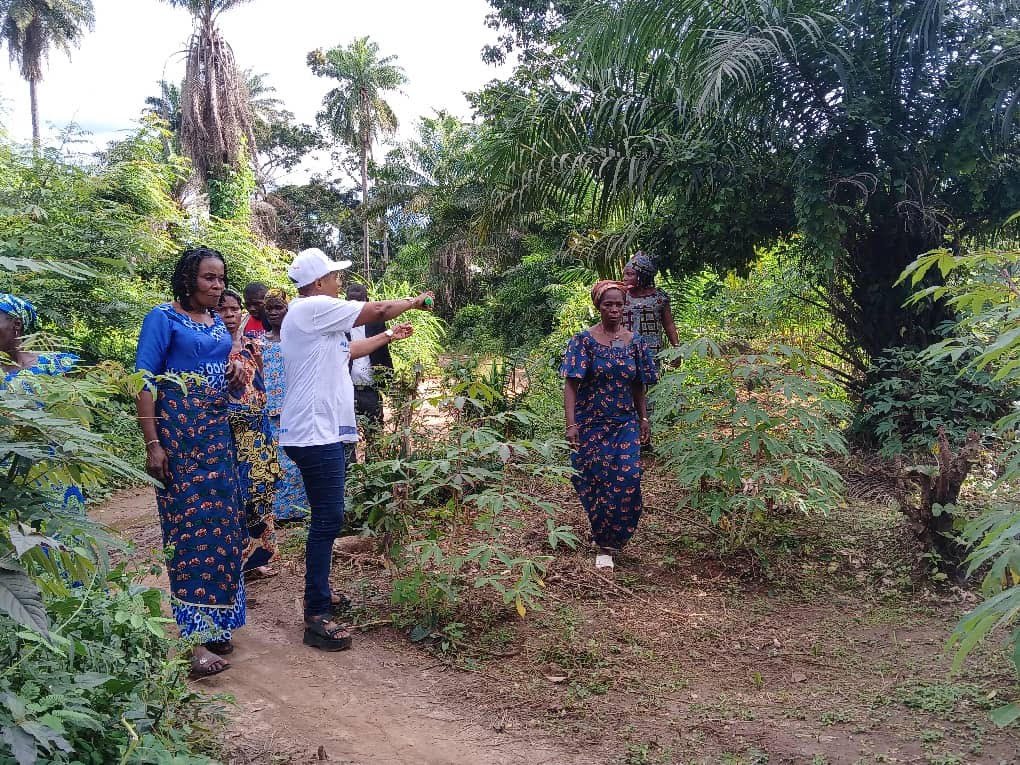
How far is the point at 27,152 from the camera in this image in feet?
27.6

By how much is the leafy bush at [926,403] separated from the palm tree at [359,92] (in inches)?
920

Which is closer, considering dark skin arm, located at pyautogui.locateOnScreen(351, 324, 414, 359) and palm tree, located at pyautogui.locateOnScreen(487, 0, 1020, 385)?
dark skin arm, located at pyautogui.locateOnScreen(351, 324, 414, 359)

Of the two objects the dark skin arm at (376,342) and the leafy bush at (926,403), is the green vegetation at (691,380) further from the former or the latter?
the dark skin arm at (376,342)

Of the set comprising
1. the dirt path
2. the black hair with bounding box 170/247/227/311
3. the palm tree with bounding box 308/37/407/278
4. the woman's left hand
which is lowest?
the dirt path

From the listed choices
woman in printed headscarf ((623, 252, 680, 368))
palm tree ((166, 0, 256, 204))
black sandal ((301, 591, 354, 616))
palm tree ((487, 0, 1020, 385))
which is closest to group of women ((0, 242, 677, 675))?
black sandal ((301, 591, 354, 616))

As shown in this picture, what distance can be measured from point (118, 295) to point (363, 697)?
6.51 meters

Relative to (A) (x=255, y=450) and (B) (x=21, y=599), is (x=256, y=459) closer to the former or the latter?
(A) (x=255, y=450)

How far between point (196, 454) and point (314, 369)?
587 mm

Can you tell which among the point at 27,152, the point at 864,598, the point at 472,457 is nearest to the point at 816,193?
the point at 864,598

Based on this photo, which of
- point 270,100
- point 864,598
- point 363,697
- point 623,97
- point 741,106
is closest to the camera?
point 363,697

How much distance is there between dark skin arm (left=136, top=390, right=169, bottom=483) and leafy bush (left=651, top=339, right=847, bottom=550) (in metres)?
2.45

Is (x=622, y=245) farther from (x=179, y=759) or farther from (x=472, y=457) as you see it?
(x=179, y=759)

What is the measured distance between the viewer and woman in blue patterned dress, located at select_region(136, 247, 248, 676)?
309 cm

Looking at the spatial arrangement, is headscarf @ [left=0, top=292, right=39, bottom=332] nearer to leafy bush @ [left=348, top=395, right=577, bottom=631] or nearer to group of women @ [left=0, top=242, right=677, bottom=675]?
group of women @ [left=0, top=242, right=677, bottom=675]
